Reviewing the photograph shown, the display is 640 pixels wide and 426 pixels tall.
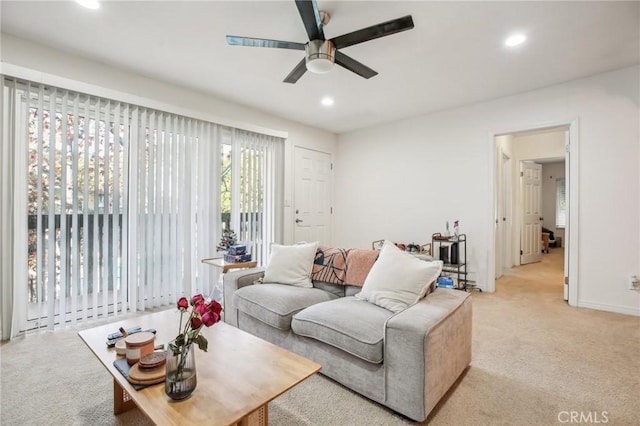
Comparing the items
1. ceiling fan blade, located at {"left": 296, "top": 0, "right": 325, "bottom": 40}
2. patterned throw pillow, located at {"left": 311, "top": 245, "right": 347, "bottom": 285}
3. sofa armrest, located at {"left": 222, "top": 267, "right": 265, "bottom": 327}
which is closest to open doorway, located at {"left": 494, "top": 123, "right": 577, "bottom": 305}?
patterned throw pillow, located at {"left": 311, "top": 245, "right": 347, "bottom": 285}

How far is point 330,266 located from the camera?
265 cm

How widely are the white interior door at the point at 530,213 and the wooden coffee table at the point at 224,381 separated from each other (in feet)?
19.9

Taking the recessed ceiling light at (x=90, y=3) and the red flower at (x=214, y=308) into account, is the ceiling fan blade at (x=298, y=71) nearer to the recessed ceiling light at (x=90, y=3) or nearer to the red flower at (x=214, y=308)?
the recessed ceiling light at (x=90, y=3)

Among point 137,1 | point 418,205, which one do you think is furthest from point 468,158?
point 137,1

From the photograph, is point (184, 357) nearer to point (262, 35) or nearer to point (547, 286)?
point (262, 35)

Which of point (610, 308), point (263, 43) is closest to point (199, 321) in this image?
point (263, 43)

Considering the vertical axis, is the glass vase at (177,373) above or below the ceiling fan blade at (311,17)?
below

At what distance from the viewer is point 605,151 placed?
3.24 m

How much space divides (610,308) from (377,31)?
3.67m

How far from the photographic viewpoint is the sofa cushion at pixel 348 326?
5.37ft

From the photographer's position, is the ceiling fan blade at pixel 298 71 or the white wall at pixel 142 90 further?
the white wall at pixel 142 90

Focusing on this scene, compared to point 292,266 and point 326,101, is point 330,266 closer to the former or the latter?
point 292,266

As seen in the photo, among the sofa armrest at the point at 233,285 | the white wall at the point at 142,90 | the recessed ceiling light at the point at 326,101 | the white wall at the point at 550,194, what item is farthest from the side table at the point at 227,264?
the white wall at the point at 550,194

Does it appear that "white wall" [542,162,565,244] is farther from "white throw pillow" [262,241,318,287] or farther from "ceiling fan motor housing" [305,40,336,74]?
"ceiling fan motor housing" [305,40,336,74]
